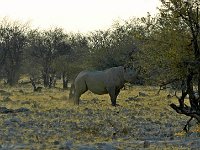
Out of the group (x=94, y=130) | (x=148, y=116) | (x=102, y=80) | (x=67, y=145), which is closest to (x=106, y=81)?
(x=102, y=80)

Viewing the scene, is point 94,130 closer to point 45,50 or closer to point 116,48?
point 116,48

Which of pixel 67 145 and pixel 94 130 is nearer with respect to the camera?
pixel 67 145

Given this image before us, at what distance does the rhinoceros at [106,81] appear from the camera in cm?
3119

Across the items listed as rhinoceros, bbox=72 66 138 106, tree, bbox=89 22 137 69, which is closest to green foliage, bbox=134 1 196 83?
rhinoceros, bbox=72 66 138 106

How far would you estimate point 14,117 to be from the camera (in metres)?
22.3

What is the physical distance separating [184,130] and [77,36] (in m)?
77.2

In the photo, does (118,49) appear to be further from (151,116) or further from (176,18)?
(176,18)

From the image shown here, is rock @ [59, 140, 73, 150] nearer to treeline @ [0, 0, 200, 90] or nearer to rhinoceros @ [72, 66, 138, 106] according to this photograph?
treeline @ [0, 0, 200, 90]

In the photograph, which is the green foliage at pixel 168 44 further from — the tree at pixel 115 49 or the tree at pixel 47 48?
the tree at pixel 47 48

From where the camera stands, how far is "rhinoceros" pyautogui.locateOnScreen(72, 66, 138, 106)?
102 feet

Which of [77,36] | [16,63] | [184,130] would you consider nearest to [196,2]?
[184,130]

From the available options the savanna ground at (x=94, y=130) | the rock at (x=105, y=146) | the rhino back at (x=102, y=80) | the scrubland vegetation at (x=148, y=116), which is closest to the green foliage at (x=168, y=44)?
the scrubland vegetation at (x=148, y=116)

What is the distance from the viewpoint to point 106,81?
3172 cm

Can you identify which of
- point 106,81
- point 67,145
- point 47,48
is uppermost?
point 47,48
